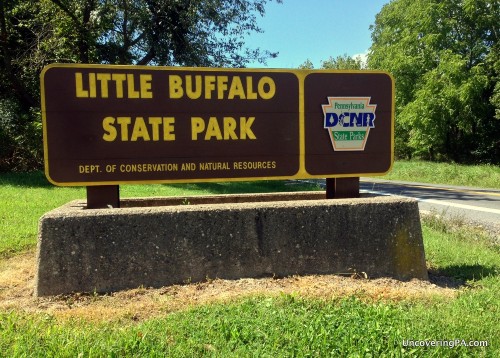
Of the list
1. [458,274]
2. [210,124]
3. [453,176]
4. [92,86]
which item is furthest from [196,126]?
[453,176]

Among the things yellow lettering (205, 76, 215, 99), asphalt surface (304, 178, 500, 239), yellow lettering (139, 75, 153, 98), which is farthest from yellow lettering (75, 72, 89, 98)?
asphalt surface (304, 178, 500, 239)

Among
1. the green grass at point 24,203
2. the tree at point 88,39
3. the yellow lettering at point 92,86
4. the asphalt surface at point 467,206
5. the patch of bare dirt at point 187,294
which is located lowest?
the asphalt surface at point 467,206

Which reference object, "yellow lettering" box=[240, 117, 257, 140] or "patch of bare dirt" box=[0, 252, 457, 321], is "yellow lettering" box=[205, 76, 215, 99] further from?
"patch of bare dirt" box=[0, 252, 457, 321]

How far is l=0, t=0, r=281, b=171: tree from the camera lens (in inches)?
587

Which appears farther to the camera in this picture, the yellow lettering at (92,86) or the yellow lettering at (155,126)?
the yellow lettering at (155,126)

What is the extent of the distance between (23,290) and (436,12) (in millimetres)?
35143

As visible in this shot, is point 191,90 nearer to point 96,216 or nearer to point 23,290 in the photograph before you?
point 96,216

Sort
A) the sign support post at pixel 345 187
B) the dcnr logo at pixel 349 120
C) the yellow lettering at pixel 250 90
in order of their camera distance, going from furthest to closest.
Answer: the sign support post at pixel 345 187
the dcnr logo at pixel 349 120
the yellow lettering at pixel 250 90

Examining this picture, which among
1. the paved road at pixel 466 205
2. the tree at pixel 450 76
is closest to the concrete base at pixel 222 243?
the paved road at pixel 466 205

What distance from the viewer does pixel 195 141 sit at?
478 centimetres

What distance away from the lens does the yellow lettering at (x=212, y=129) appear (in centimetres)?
480

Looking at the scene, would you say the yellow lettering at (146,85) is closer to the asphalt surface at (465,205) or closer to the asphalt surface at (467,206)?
the asphalt surface at (467,206)

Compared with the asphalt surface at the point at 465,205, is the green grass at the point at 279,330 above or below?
above

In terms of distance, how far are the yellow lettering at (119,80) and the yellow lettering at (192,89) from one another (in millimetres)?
692
